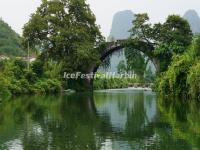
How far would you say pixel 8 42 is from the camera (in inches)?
3346

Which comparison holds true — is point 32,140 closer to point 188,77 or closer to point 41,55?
point 188,77

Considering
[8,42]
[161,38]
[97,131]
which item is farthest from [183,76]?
[8,42]

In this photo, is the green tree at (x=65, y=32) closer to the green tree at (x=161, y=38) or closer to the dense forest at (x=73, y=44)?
the dense forest at (x=73, y=44)

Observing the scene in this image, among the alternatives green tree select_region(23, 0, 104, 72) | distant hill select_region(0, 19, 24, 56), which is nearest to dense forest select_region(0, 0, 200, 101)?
green tree select_region(23, 0, 104, 72)

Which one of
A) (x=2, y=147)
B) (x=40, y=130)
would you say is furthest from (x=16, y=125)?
(x=2, y=147)

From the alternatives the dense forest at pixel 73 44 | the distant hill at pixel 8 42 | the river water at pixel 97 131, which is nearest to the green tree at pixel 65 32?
the dense forest at pixel 73 44

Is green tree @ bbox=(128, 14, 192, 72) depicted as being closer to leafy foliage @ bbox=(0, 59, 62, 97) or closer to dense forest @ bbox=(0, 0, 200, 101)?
dense forest @ bbox=(0, 0, 200, 101)

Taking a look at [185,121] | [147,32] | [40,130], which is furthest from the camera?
[147,32]

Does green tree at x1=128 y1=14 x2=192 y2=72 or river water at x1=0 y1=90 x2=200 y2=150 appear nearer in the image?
river water at x1=0 y1=90 x2=200 y2=150

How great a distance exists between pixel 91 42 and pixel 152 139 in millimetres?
36625

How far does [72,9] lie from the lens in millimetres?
50438

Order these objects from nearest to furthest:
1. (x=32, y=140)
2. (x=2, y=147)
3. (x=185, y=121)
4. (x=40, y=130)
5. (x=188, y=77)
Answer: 1. (x=2, y=147)
2. (x=32, y=140)
3. (x=40, y=130)
4. (x=185, y=121)
5. (x=188, y=77)

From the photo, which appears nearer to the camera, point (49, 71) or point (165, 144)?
point (165, 144)

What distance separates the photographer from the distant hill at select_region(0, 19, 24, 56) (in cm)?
8254
